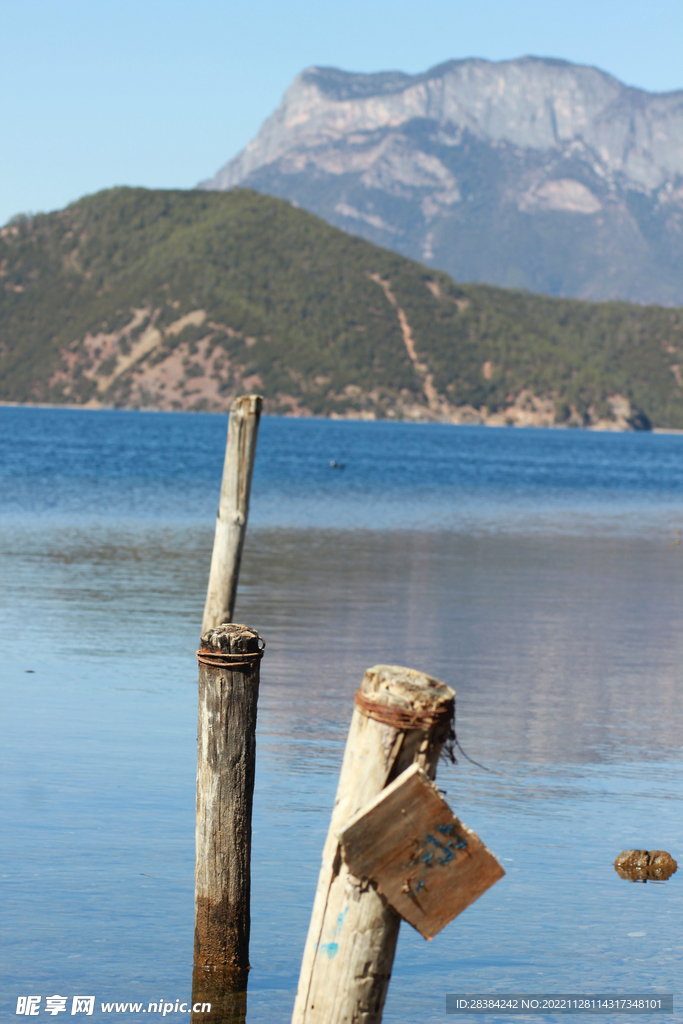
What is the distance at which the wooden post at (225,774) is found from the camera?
5.34 m

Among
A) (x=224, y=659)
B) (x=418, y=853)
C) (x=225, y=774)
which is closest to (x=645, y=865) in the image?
(x=225, y=774)

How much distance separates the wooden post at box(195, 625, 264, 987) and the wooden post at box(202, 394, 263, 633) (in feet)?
13.6

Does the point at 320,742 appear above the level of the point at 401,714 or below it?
below

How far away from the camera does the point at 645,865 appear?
25.1 ft

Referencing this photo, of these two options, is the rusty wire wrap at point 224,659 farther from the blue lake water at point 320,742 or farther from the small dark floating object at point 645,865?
the small dark floating object at point 645,865

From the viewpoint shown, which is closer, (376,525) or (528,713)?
(528,713)

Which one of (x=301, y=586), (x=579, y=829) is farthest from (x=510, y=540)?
(x=579, y=829)

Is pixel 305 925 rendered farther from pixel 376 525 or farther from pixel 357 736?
pixel 376 525

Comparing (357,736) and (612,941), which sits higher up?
(357,736)

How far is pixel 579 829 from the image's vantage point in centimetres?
839

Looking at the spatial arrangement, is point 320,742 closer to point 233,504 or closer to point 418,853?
point 233,504

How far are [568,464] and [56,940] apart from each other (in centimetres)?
8878

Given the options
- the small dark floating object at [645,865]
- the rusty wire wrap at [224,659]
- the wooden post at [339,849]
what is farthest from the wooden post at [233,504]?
the wooden post at [339,849]

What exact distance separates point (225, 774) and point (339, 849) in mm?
2118
